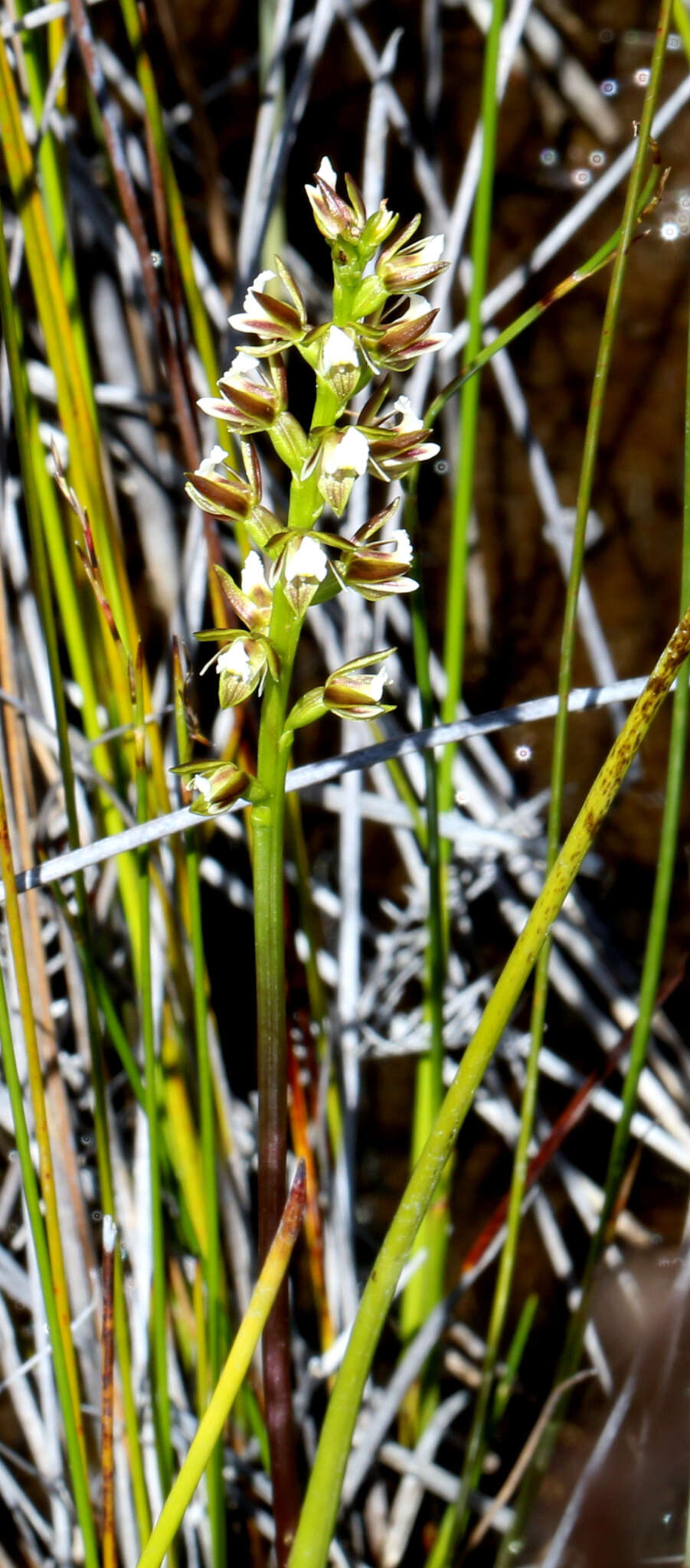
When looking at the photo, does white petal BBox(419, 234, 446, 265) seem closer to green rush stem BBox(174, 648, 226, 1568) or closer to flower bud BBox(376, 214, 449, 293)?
flower bud BBox(376, 214, 449, 293)

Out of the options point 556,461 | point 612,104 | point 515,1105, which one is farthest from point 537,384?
point 515,1105

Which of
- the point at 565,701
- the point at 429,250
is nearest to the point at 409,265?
the point at 429,250

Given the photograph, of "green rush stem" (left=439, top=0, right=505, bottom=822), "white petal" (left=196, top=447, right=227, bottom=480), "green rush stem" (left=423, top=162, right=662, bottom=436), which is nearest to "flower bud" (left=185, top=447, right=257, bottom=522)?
"white petal" (left=196, top=447, right=227, bottom=480)

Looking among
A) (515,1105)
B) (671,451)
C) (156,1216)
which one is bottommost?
(515,1105)

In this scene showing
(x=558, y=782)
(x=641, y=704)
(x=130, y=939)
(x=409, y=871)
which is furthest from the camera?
(x=409, y=871)

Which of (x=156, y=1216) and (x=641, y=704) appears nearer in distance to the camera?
(x=641, y=704)

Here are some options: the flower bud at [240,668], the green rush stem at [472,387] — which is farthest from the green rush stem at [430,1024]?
the flower bud at [240,668]

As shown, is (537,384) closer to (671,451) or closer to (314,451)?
(671,451)
